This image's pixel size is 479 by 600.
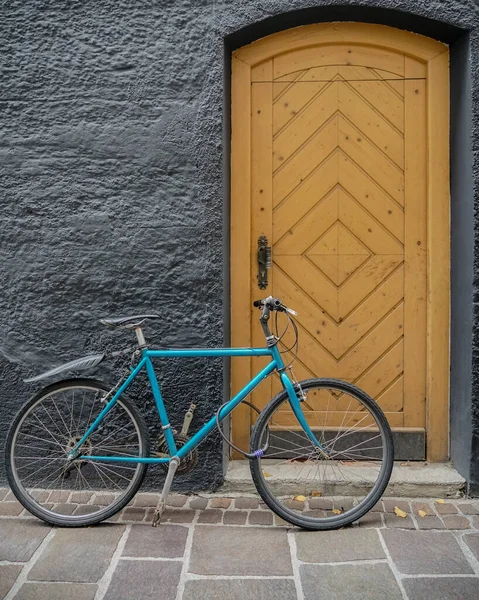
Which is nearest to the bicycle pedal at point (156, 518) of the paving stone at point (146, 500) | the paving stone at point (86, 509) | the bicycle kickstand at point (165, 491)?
the bicycle kickstand at point (165, 491)

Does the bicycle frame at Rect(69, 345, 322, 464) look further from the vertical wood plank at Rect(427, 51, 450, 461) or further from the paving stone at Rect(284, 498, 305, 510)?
the vertical wood plank at Rect(427, 51, 450, 461)

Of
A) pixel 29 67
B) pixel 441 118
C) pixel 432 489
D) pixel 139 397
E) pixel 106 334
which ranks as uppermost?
pixel 29 67

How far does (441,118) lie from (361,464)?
235 centimetres

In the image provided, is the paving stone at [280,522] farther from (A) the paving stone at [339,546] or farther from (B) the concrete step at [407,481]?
(B) the concrete step at [407,481]

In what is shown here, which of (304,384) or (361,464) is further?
(361,464)

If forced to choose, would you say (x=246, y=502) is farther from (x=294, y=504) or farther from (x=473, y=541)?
(x=473, y=541)

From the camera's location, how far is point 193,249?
4121 millimetres

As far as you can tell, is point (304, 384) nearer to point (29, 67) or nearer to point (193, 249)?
point (193, 249)

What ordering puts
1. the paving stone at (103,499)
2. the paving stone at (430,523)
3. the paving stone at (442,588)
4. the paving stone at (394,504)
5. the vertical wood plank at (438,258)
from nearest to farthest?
the paving stone at (442,588) → the paving stone at (430,523) → the paving stone at (394,504) → the paving stone at (103,499) → the vertical wood plank at (438,258)

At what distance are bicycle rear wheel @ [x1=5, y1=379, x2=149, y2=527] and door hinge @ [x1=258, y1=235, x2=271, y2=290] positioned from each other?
4.11 ft

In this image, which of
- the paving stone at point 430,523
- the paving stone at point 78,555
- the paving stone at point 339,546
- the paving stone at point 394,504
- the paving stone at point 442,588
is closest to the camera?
the paving stone at point 442,588

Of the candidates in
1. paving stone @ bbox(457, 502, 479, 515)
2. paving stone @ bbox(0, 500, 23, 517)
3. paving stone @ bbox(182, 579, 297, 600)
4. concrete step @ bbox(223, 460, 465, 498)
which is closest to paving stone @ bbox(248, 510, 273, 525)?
concrete step @ bbox(223, 460, 465, 498)

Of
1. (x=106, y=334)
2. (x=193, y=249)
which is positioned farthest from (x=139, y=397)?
(x=193, y=249)

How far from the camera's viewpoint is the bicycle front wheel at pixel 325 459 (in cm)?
364
